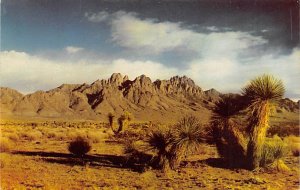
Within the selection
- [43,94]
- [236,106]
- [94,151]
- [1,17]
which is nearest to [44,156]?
[94,151]

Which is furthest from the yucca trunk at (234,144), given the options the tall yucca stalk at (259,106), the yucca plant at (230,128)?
the tall yucca stalk at (259,106)

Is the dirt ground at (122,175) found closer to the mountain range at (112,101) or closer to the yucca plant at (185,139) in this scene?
the yucca plant at (185,139)

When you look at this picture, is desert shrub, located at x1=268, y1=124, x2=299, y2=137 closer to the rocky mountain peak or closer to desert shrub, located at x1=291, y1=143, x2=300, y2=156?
desert shrub, located at x1=291, y1=143, x2=300, y2=156

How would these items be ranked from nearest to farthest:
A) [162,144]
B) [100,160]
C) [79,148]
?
[162,144], [100,160], [79,148]

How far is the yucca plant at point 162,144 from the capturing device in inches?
616

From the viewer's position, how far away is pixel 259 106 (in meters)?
15.5

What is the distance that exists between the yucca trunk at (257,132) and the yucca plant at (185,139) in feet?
6.02

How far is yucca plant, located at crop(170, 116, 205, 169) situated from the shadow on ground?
122cm

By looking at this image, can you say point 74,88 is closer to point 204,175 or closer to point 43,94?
point 43,94

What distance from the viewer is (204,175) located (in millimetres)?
15000

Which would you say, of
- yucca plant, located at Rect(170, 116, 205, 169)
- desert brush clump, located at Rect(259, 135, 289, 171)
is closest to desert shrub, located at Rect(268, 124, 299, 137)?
desert brush clump, located at Rect(259, 135, 289, 171)

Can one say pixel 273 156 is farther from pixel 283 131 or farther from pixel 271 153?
pixel 283 131

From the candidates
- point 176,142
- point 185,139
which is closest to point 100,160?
point 176,142

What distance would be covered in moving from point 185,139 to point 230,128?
1.96 meters
